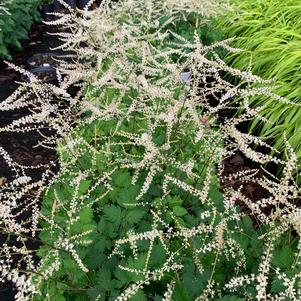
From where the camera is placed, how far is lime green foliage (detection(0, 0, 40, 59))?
7.39 meters

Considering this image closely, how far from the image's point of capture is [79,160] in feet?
9.08

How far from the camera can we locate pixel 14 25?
768cm

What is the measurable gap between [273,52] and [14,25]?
432cm

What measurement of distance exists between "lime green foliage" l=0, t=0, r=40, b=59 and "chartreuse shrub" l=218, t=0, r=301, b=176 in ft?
10.6

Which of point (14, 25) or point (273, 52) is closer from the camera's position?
point (273, 52)

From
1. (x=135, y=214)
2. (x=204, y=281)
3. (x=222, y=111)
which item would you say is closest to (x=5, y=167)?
(x=222, y=111)

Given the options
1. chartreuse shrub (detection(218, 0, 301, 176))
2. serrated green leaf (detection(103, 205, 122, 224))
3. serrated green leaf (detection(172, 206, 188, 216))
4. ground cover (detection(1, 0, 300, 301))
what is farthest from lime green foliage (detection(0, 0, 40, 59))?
serrated green leaf (detection(172, 206, 188, 216))

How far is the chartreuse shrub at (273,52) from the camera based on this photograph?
445 centimetres

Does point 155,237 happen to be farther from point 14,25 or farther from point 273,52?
point 14,25

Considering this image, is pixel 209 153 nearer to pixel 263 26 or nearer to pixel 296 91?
pixel 296 91

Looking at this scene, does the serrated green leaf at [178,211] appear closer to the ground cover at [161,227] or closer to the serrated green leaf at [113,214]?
the ground cover at [161,227]

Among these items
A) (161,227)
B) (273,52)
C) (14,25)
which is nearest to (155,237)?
(161,227)

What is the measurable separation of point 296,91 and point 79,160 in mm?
2478

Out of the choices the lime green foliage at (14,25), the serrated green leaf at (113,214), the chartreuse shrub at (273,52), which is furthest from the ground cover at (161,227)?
the lime green foliage at (14,25)
